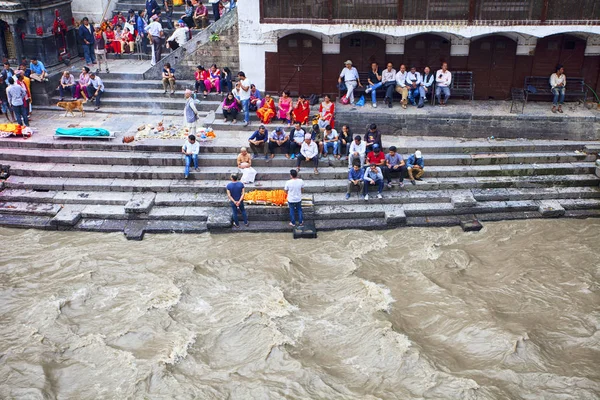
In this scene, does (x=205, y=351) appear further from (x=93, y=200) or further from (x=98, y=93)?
(x=98, y=93)

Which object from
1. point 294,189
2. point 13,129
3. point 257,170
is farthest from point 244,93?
point 13,129

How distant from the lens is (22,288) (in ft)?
37.6

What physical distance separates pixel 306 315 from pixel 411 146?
6313 mm

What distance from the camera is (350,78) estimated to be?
648 inches

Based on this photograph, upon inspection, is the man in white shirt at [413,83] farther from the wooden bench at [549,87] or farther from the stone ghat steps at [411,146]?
the wooden bench at [549,87]

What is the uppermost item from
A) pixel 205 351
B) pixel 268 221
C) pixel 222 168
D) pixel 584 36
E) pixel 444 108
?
pixel 584 36

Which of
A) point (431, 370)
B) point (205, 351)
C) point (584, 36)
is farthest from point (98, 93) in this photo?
point (584, 36)

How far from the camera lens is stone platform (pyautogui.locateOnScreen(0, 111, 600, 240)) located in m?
13.6

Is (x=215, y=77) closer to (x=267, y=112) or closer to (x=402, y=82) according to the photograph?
(x=267, y=112)

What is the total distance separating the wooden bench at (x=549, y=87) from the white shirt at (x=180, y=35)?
1058 cm

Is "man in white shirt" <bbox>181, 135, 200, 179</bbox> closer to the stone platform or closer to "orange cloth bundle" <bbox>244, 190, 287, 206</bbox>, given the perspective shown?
the stone platform

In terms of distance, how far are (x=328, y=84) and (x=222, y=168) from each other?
456cm

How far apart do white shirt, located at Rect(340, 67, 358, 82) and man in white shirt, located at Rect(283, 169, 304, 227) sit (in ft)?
15.3

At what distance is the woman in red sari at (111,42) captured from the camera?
787 inches
